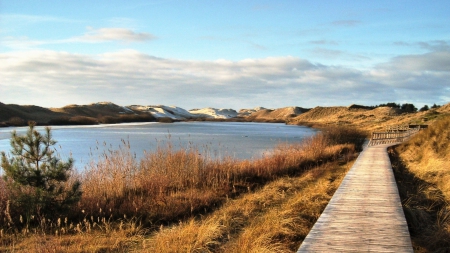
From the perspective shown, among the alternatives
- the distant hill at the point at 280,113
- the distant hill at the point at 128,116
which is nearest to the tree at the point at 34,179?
the distant hill at the point at 128,116

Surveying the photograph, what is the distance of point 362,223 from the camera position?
556 cm

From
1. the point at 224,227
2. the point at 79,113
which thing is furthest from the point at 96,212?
the point at 79,113

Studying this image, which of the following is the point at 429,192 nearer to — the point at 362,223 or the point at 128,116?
the point at 362,223

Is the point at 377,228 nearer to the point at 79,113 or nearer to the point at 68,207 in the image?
the point at 68,207

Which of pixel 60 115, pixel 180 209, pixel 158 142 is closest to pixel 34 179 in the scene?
pixel 180 209

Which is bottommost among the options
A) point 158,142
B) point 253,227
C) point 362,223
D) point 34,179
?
point 253,227

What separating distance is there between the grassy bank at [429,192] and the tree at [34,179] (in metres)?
6.14

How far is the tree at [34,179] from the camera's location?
6941 mm

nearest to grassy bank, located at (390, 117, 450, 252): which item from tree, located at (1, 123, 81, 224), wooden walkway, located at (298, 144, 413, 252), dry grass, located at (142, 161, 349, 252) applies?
wooden walkway, located at (298, 144, 413, 252)

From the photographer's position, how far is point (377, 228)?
530 cm

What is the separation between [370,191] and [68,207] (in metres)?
5.91

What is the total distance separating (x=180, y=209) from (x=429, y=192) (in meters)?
5.67

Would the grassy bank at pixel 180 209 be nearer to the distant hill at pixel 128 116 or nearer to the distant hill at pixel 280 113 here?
the distant hill at pixel 128 116

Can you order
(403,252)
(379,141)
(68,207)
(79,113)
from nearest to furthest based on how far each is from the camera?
(403,252), (68,207), (379,141), (79,113)
